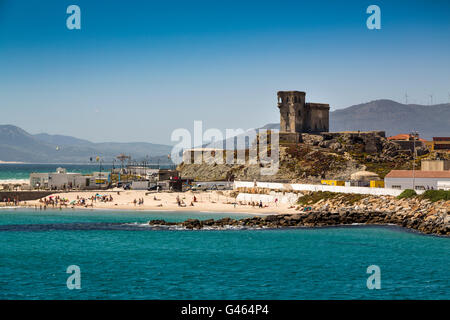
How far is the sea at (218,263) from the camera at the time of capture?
1455 inches

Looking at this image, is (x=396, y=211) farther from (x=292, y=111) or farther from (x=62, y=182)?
(x=292, y=111)

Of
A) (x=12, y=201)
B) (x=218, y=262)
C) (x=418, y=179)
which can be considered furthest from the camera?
(x=12, y=201)

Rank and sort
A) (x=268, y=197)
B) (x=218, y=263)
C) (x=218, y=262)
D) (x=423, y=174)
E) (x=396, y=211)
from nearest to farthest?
(x=218, y=263)
(x=218, y=262)
(x=396, y=211)
(x=423, y=174)
(x=268, y=197)

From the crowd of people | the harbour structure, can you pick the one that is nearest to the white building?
the crowd of people

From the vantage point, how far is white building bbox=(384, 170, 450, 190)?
70150mm

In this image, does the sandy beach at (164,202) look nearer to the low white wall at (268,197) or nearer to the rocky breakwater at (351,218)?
the low white wall at (268,197)

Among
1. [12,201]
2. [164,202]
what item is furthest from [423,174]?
[12,201]

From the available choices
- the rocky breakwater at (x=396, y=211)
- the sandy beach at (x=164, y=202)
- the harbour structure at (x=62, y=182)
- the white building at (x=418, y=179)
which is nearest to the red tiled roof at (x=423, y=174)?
the white building at (x=418, y=179)

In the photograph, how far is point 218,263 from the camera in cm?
4553

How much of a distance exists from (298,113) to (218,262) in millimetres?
93035
